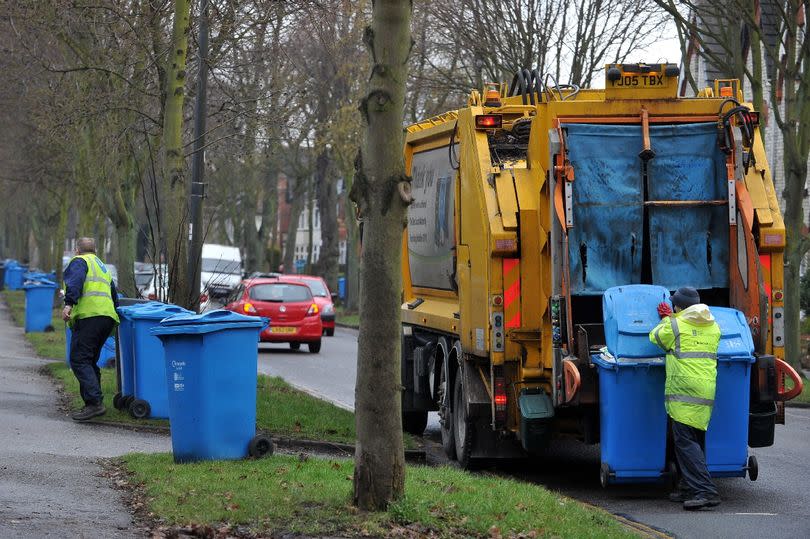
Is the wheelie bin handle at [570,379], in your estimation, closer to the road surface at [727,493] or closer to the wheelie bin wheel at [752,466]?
the road surface at [727,493]

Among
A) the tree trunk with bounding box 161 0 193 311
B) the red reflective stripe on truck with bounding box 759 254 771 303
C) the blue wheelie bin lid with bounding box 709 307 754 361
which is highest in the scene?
the tree trunk with bounding box 161 0 193 311

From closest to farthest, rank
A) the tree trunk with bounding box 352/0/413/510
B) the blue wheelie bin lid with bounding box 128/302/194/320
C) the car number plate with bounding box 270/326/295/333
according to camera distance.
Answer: the tree trunk with bounding box 352/0/413/510 < the blue wheelie bin lid with bounding box 128/302/194/320 < the car number plate with bounding box 270/326/295/333

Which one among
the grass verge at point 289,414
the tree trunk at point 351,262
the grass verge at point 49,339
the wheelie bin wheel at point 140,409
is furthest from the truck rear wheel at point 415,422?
the tree trunk at point 351,262

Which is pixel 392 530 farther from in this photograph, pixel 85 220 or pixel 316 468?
pixel 85 220

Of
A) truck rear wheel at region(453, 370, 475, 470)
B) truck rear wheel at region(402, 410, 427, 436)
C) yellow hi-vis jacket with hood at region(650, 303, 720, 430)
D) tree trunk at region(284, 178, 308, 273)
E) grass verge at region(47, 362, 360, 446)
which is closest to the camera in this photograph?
yellow hi-vis jacket with hood at region(650, 303, 720, 430)

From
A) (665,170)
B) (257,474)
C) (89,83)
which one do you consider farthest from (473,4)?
(257,474)

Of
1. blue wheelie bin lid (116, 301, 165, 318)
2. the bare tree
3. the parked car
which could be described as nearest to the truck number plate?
blue wheelie bin lid (116, 301, 165, 318)

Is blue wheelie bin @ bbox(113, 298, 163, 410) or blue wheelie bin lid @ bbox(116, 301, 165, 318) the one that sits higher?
blue wheelie bin lid @ bbox(116, 301, 165, 318)

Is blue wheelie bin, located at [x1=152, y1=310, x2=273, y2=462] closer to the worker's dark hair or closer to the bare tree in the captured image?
the worker's dark hair

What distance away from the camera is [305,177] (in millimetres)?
51656

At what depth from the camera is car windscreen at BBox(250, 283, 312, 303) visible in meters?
26.8

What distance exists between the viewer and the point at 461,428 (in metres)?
11.4

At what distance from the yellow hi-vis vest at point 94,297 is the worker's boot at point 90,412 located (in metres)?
0.85

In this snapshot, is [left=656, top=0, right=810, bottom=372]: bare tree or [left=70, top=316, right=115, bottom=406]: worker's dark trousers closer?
[left=70, top=316, right=115, bottom=406]: worker's dark trousers
